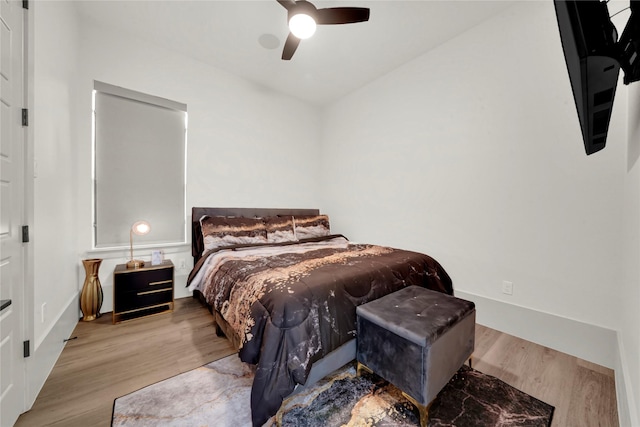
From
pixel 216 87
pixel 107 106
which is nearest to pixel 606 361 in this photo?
pixel 216 87

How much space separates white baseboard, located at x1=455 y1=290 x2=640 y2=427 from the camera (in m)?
1.74

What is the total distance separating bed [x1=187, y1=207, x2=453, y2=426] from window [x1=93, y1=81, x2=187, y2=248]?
62cm

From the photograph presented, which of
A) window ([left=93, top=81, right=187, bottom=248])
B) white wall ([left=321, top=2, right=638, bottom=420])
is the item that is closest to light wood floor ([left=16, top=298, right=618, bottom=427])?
white wall ([left=321, top=2, right=638, bottom=420])

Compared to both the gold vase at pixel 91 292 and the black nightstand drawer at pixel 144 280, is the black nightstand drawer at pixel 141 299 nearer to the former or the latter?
the black nightstand drawer at pixel 144 280

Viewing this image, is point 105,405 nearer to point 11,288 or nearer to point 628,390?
point 11,288

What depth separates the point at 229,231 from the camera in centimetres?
284

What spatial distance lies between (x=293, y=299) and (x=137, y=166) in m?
2.56

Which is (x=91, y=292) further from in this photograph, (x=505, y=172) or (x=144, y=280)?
(x=505, y=172)

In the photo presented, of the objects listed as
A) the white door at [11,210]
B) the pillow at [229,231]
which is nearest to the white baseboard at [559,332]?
the pillow at [229,231]

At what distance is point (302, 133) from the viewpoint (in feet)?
13.8

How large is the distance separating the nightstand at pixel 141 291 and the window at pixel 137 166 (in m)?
0.46

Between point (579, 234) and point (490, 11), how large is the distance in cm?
219

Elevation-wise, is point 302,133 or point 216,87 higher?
point 216,87

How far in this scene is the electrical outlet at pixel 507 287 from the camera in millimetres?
2241
